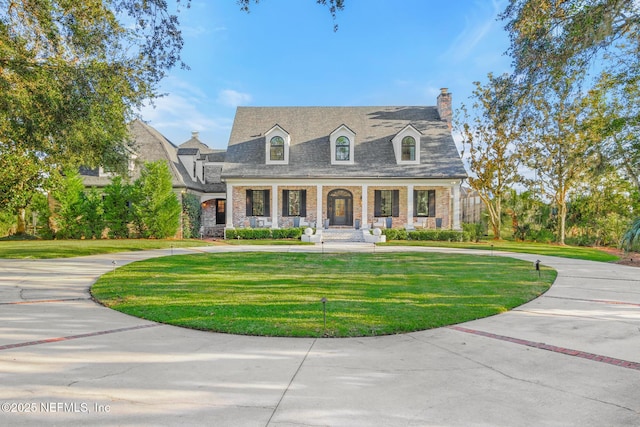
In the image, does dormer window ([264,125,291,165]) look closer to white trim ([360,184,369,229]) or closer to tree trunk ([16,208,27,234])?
white trim ([360,184,369,229])

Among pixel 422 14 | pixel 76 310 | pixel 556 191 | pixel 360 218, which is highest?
pixel 422 14

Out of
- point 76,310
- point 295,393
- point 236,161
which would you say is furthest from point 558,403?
point 236,161

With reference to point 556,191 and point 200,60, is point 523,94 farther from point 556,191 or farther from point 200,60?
point 556,191

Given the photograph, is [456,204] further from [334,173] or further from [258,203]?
[258,203]

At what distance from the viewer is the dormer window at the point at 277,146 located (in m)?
22.8

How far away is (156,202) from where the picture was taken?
1966 centimetres

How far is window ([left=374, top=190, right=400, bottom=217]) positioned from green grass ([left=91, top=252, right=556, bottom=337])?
11.7 m

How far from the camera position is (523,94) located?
6.72 m

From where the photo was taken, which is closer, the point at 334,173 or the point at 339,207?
the point at 334,173

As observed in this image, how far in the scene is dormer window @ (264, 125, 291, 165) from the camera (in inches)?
896

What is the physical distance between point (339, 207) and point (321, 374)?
20352mm

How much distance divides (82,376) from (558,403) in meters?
3.93

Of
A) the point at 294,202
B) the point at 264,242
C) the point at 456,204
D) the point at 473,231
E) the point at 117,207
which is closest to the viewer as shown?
the point at 264,242

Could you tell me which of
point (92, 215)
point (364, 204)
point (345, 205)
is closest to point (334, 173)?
→ point (345, 205)
